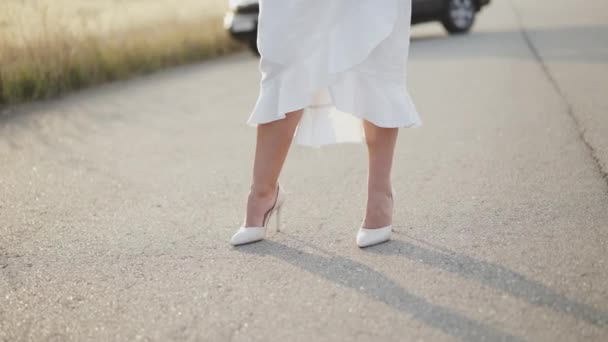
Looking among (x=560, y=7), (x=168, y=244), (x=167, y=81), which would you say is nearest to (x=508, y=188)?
(x=168, y=244)

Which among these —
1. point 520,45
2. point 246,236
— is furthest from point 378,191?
point 520,45

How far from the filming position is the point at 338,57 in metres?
3.03

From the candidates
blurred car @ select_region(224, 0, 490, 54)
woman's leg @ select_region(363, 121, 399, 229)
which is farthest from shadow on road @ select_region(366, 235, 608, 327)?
blurred car @ select_region(224, 0, 490, 54)

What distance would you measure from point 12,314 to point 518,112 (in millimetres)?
4036

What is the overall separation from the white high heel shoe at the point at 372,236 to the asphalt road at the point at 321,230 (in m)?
0.05

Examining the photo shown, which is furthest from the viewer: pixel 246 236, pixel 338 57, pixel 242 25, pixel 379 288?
pixel 242 25

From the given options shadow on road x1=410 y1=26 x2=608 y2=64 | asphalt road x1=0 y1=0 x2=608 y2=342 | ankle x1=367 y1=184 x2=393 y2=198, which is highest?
ankle x1=367 y1=184 x2=393 y2=198

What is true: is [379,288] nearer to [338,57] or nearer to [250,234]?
[250,234]

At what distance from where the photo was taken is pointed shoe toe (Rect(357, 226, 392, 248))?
3.13 meters

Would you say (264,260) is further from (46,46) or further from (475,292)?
(46,46)

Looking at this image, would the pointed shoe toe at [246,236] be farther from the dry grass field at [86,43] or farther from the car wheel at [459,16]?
the car wheel at [459,16]

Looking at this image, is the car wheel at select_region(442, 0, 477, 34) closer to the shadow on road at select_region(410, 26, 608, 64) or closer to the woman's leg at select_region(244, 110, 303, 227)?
the shadow on road at select_region(410, 26, 608, 64)

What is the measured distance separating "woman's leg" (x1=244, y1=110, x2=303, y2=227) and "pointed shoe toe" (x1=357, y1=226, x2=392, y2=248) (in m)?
0.42

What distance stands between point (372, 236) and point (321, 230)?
0.35 metres
